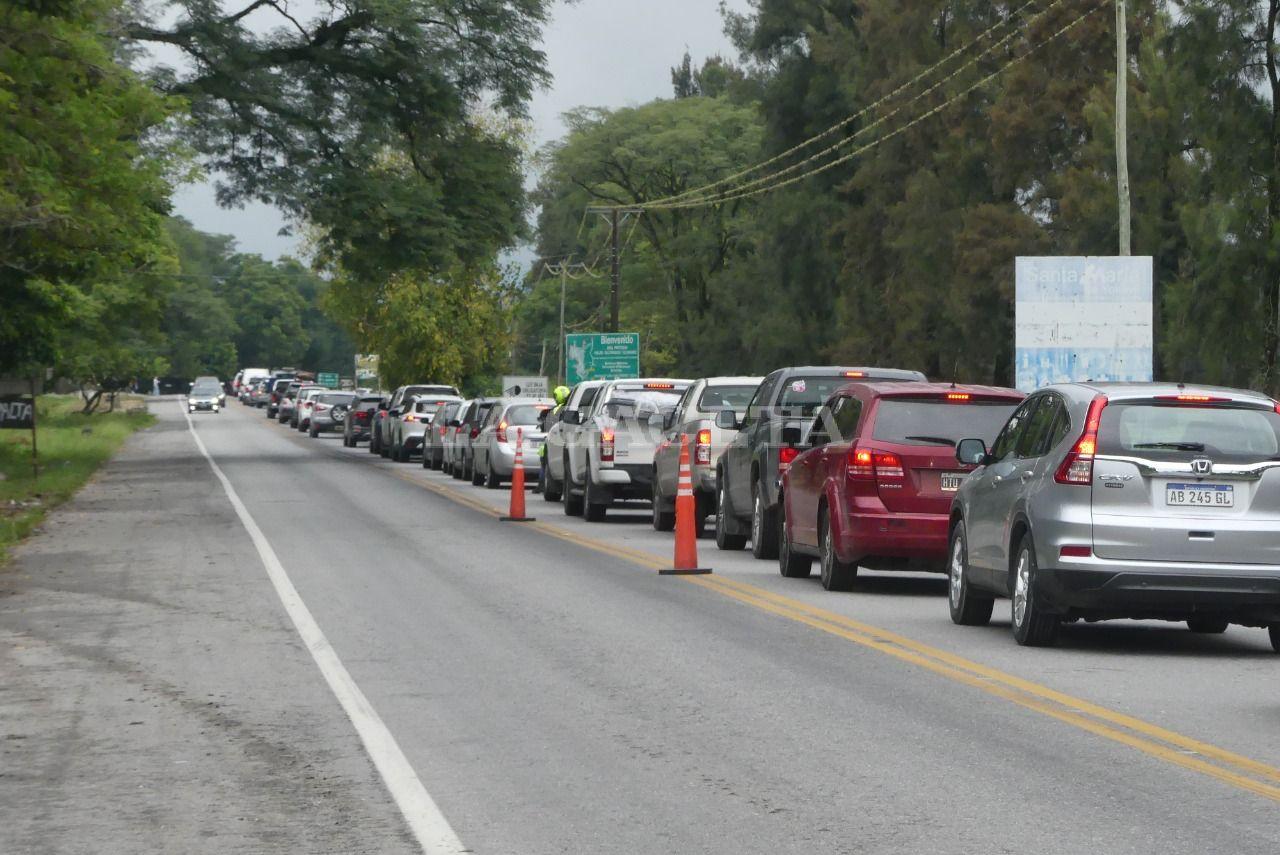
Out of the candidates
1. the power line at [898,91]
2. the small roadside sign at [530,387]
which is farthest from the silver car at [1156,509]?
the small roadside sign at [530,387]

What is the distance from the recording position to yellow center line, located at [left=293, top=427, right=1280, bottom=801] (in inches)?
355

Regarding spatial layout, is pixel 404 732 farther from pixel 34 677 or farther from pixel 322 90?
pixel 322 90

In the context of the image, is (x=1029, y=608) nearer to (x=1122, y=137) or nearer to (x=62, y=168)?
(x=62, y=168)

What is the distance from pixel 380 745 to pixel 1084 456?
529 centimetres

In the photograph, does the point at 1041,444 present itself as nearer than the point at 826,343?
Yes

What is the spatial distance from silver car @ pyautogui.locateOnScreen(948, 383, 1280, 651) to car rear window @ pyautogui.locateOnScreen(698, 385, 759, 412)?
11289 millimetres

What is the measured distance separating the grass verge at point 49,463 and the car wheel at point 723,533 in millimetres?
7490

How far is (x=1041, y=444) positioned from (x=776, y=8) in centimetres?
6132

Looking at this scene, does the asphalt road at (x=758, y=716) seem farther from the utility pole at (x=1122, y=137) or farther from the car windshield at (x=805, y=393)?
the utility pole at (x=1122, y=137)

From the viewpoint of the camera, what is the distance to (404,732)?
10.0 meters

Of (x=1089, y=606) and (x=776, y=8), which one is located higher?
(x=776, y=8)

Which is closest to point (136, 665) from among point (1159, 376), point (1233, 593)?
point (1233, 593)

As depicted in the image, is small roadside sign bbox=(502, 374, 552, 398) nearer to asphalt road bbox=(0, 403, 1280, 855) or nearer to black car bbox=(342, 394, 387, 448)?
black car bbox=(342, 394, 387, 448)

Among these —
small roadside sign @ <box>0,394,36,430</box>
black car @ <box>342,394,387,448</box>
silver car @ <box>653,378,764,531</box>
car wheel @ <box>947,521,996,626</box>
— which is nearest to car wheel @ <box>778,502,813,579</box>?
car wheel @ <box>947,521,996,626</box>
